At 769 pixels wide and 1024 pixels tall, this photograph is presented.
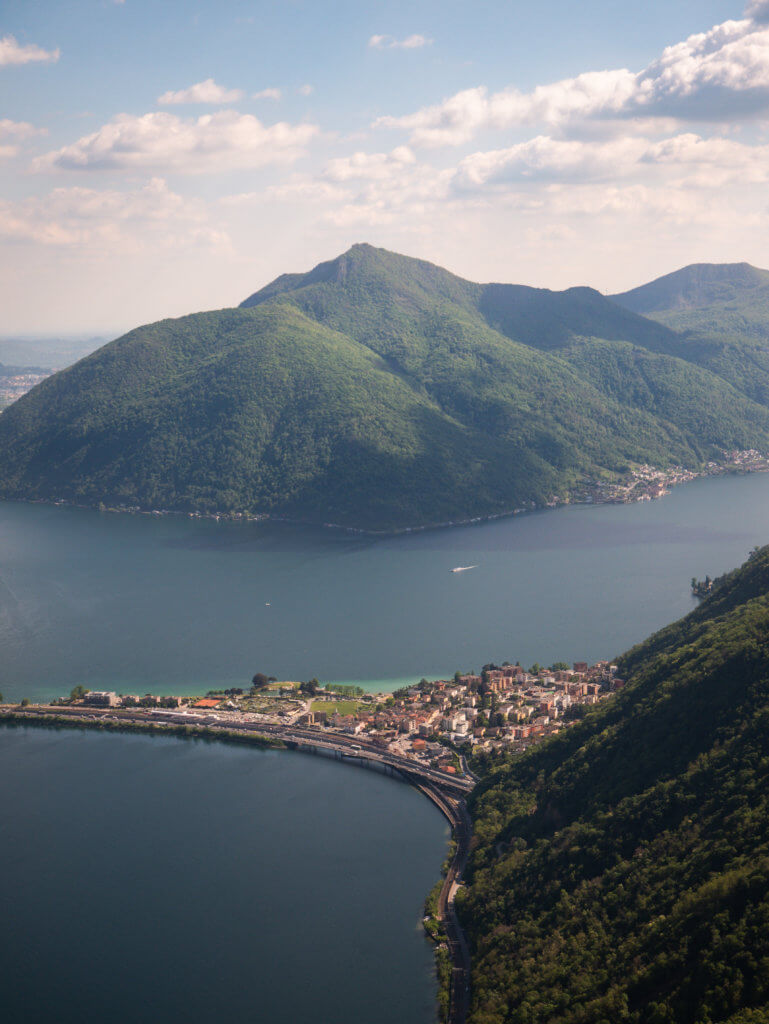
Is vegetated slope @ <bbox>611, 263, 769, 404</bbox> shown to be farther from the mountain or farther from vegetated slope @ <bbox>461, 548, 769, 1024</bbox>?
vegetated slope @ <bbox>461, 548, 769, 1024</bbox>

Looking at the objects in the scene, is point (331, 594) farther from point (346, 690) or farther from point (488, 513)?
point (488, 513)

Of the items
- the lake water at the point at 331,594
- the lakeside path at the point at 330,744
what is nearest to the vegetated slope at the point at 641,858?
the lakeside path at the point at 330,744

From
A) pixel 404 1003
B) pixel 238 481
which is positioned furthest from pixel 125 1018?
pixel 238 481

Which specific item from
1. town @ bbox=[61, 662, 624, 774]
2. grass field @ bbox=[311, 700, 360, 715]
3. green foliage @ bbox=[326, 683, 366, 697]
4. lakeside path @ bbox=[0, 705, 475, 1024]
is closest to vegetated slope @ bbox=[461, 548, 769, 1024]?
lakeside path @ bbox=[0, 705, 475, 1024]

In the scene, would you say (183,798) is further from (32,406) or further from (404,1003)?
(32,406)

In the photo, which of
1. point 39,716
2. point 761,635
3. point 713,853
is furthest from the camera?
point 39,716

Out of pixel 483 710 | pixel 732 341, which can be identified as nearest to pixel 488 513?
pixel 483 710
